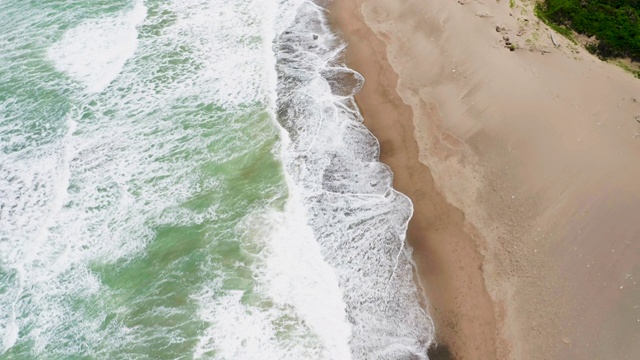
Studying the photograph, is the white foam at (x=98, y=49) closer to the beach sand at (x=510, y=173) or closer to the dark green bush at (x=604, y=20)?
the beach sand at (x=510, y=173)

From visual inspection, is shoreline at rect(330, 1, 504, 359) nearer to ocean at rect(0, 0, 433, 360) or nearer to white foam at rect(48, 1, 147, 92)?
ocean at rect(0, 0, 433, 360)

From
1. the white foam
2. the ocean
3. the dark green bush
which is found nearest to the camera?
the ocean

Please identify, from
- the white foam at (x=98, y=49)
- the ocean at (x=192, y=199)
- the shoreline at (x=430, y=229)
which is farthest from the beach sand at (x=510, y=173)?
the white foam at (x=98, y=49)

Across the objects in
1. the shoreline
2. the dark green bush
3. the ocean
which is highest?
the dark green bush

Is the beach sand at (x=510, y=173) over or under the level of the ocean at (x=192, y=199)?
over

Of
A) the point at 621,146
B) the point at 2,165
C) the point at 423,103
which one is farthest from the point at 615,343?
the point at 2,165

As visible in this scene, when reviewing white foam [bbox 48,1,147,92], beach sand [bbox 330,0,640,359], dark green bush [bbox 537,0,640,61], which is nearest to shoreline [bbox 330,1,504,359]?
beach sand [bbox 330,0,640,359]

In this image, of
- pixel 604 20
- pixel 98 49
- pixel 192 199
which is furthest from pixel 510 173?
pixel 98 49

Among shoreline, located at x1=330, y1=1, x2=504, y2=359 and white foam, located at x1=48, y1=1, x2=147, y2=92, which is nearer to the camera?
shoreline, located at x1=330, y1=1, x2=504, y2=359
